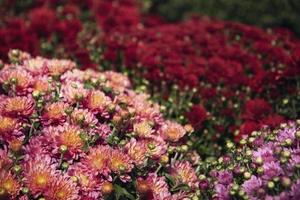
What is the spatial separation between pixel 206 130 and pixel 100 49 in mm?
1450

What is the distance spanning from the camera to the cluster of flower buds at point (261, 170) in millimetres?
2527

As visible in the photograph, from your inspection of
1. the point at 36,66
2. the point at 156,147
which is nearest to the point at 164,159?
the point at 156,147

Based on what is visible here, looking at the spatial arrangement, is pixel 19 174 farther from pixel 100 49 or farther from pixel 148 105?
pixel 100 49

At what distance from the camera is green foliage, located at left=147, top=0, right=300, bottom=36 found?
6012 millimetres

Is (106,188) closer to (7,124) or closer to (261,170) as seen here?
(7,124)

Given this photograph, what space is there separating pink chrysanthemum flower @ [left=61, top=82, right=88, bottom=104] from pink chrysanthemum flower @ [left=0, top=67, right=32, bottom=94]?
222mm

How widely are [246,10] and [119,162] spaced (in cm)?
395

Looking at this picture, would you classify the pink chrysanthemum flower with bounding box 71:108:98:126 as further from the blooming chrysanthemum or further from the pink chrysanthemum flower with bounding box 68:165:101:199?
the blooming chrysanthemum

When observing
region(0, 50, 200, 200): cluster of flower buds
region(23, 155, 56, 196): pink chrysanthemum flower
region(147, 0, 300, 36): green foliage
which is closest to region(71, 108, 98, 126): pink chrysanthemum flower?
region(0, 50, 200, 200): cluster of flower buds

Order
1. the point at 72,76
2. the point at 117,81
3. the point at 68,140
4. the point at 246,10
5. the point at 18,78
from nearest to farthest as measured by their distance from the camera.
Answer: the point at 68,140 < the point at 18,78 < the point at 72,76 < the point at 117,81 < the point at 246,10

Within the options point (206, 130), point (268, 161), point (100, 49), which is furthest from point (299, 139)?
point (100, 49)

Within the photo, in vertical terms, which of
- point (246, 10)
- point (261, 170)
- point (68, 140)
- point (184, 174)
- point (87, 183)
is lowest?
point (246, 10)

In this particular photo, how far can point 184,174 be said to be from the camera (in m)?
3.09

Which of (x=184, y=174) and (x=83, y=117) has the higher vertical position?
(x=83, y=117)
